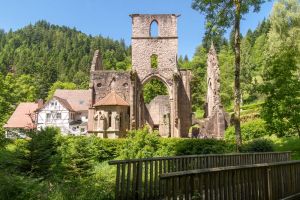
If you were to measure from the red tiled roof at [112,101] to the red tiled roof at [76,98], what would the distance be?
22.5 metres

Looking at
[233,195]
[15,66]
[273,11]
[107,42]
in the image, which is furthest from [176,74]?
[107,42]

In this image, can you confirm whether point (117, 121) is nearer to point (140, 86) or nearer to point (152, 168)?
point (140, 86)

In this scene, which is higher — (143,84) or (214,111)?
(143,84)

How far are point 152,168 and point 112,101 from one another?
25.5 metres

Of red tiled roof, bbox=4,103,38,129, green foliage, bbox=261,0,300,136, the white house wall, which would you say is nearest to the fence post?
green foliage, bbox=261,0,300,136

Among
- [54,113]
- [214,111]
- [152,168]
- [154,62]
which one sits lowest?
[152,168]

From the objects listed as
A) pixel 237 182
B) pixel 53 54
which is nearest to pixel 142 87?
pixel 237 182

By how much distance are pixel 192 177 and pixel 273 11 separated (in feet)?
129

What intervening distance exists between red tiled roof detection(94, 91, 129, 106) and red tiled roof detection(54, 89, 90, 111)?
22478 mm

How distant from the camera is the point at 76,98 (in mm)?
58156

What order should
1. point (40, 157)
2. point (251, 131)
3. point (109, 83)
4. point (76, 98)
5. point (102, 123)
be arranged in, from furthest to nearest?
point (76, 98) < point (109, 83) < point (102, 123) < point (251, 131) < point (40, 157)

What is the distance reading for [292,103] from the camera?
1741 centimetres

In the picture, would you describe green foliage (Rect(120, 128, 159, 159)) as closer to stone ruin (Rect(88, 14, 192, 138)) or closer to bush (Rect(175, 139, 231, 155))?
bush (Rect(175, 139, 231, 155))

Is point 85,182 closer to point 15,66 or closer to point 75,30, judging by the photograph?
point 15,66
